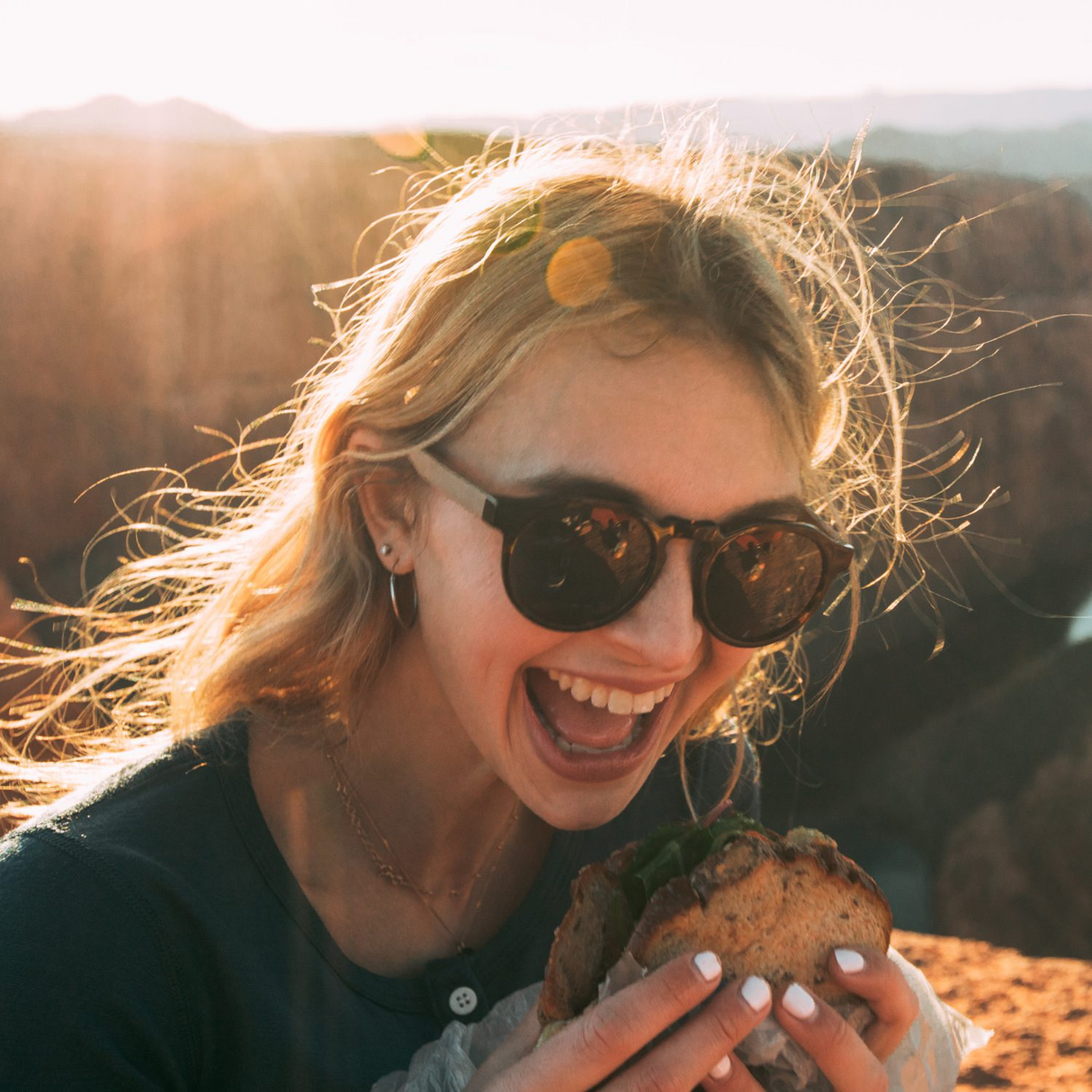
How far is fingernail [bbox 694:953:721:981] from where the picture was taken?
1439 millimetres

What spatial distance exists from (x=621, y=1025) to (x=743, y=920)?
26 centimetres

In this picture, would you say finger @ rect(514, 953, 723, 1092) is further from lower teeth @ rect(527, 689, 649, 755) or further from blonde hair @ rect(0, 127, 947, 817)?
blonde hair @ rect(0, 127, 947, 817)

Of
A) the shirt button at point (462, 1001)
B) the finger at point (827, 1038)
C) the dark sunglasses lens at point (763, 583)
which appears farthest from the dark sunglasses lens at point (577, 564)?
the shirt button at point (462, 1001)

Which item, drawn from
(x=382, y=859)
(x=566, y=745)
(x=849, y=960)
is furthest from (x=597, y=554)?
(x=382, y=859)

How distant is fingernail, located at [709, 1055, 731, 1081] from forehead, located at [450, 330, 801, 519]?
813mm

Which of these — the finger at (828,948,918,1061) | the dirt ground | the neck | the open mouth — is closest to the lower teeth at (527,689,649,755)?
the open mouth

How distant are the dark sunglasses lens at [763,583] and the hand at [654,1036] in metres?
0.59

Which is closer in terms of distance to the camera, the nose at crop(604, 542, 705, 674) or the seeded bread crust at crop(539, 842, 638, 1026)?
the seeded bread crust at crop(539, 842, 638, 1026)

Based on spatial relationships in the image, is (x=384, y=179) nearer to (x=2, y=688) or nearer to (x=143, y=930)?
(x=2, y=688)

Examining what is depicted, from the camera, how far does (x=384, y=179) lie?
910cm

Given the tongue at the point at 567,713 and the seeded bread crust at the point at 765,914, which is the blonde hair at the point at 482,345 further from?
the seeded bread crust at the point at 765,914

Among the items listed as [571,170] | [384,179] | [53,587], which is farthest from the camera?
[384,179]

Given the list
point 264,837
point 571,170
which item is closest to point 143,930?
point 264,837

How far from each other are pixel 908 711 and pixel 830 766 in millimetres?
646
